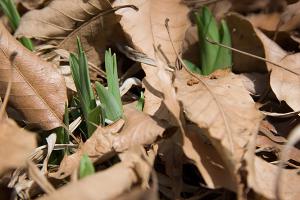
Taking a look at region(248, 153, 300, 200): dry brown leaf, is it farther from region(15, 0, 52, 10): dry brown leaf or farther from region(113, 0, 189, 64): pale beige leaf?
region(15, 0, 52, 10): dry brown leaf

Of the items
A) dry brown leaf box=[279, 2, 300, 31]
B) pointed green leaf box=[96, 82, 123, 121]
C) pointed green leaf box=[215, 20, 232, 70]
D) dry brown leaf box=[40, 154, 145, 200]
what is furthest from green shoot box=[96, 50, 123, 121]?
dry brown leaf box=[279, 2, 300, 31]

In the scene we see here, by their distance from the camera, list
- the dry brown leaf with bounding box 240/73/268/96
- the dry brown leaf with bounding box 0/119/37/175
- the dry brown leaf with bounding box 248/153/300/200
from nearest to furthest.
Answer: the dry brown leaf with bounding box 0/119/37/175
the dry brown leaf with bounding box 248/153/300/200
the dry brown leaf with bounding box 240/73/268/96

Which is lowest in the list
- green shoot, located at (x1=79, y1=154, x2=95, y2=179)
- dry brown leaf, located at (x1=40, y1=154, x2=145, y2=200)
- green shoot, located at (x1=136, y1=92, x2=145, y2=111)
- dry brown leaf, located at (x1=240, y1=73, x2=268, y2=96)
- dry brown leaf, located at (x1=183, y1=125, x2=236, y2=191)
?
dry brown leaf, located at (x1=240, y1=73, x2=268, y2=96)

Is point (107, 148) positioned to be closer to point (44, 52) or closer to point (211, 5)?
point (44, 52)

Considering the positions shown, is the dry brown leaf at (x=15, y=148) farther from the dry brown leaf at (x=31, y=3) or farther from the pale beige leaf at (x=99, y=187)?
the dry brown leaf at (x=31, y=3)

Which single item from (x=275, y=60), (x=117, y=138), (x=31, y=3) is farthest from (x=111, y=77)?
(x=31, y=3)

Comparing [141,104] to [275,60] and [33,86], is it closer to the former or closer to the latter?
[33,86]

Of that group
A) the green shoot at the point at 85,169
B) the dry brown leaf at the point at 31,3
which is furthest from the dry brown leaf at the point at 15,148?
the dry brown leaf at the point at 31,3
